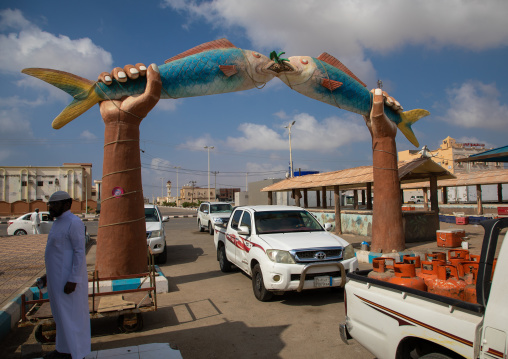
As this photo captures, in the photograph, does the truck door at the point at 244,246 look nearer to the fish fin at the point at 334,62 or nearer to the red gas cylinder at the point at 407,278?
the red gas cylinder at the point at 407,278

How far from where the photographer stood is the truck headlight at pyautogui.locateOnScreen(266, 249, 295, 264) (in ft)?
19.6

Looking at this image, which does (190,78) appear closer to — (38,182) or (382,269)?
(382,269)

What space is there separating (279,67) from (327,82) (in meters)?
1.48

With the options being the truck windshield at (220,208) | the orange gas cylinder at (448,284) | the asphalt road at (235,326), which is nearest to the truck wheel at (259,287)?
the asphalt road at (235,326)

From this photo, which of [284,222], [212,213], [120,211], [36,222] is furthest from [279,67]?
[36,222]

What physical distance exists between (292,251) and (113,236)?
3642mm

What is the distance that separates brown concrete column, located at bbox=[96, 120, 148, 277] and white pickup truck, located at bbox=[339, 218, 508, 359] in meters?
5.01

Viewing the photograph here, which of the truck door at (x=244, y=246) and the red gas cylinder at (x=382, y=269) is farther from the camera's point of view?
the truck door at (x=244, y=246)

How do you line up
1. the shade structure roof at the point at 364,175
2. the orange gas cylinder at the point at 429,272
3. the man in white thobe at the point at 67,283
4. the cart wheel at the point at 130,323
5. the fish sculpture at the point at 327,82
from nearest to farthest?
the man in white thobe at the point at 67,283 < the orange gas cylinder at the point at 429,272 < the cart wheel at the point at 130,323 < the fish sculpture at the point at 327,82 < the shade structure roof at the point at 364,175

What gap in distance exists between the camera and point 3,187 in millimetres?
46031

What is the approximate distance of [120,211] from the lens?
7.18 metres

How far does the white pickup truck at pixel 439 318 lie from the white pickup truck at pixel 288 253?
2.32 metres

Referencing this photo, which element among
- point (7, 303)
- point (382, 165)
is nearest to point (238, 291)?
point (7, 303)

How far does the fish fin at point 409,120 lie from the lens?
10711mm
